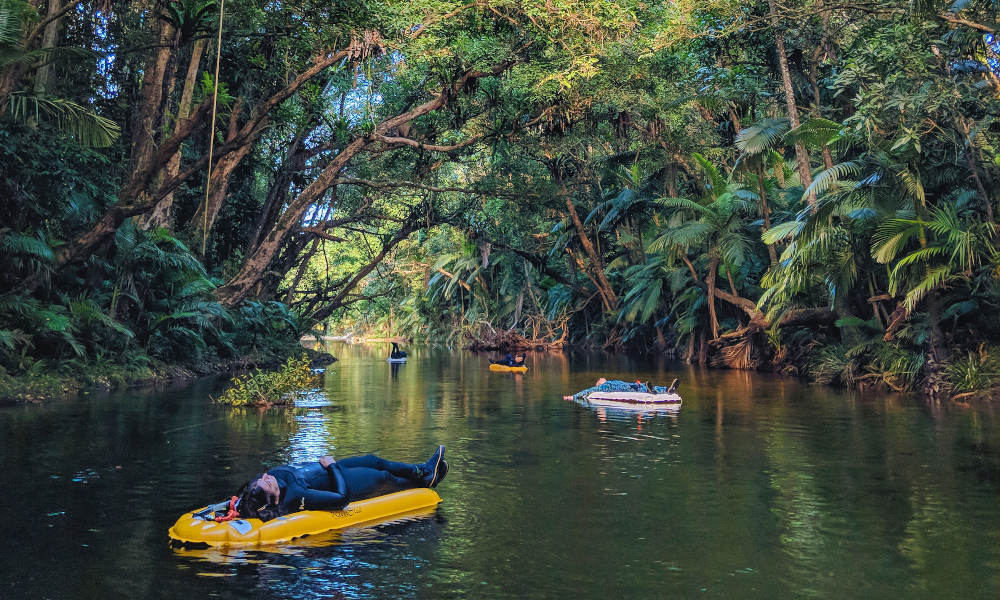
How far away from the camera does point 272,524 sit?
24.4ft

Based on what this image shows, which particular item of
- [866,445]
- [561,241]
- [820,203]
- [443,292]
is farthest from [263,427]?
[443,292]

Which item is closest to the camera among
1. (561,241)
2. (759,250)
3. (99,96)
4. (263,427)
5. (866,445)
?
(866,445)

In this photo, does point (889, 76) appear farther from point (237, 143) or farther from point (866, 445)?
point (237, 143)

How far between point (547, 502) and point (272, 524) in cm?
281

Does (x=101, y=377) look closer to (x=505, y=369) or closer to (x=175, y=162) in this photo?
(x=175, y=162)

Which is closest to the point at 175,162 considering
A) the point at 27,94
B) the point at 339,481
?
the point at 27,94

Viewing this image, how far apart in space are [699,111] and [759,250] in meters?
6.30

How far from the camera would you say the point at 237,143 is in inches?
679

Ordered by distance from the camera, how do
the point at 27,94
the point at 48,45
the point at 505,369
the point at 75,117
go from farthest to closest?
the point at 505,369, the point at 48,45, the point at 27,94, the point at 75,117

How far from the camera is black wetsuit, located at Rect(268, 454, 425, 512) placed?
776 cm

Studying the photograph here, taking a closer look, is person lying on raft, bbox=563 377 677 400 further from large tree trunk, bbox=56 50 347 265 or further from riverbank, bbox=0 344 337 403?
riverbank, bbox=0 344 337 403

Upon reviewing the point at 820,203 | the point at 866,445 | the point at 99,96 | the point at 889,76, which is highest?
the point at 99,96

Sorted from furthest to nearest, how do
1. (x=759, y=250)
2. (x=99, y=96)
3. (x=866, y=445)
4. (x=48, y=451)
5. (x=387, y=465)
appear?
(x=759, y=250), (x=99, y=96), (x=866, y=445), (x=48, y=451), (x=387, y=465)

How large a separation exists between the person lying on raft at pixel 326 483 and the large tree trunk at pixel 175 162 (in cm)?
1441
